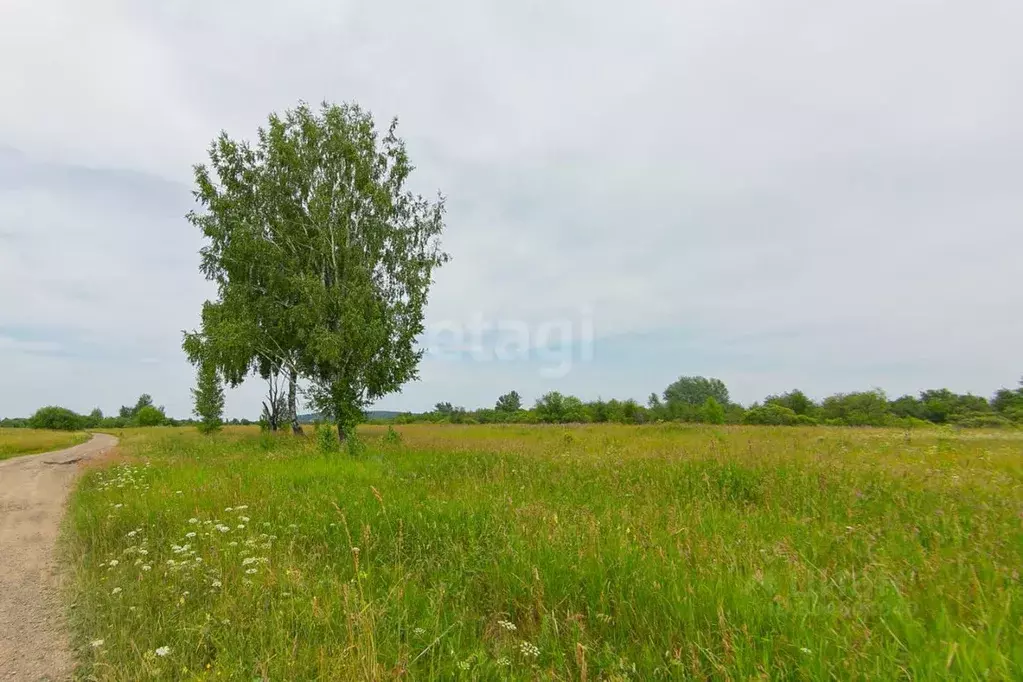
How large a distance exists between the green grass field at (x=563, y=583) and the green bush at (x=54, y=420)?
289 ft

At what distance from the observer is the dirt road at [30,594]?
305 centimetres

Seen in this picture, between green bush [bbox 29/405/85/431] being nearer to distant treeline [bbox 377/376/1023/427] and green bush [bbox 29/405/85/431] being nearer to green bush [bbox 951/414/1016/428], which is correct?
distant treeline [bbox 377/376/1023/427]

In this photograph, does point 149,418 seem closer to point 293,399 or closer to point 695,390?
point 293,399

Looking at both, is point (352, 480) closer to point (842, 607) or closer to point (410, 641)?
point (410, 641)

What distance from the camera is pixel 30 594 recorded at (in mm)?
4238

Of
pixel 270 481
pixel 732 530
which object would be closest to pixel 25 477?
pixel 270 481

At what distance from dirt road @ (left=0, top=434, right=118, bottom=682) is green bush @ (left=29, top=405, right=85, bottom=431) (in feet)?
273

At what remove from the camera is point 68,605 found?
3.88 m

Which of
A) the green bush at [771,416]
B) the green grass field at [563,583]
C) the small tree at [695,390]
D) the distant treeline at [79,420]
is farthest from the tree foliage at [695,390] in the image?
the green grass field at [563,583]

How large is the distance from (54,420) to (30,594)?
92513mm

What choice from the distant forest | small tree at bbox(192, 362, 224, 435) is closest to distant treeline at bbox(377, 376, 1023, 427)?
the distant forest

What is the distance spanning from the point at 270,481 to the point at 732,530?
7.57 metres

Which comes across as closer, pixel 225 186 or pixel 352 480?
pixel 352 480

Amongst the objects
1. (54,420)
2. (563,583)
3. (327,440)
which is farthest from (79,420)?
Answer: (563,583)
